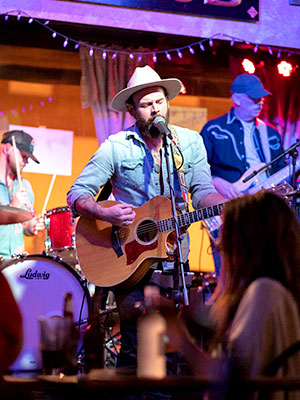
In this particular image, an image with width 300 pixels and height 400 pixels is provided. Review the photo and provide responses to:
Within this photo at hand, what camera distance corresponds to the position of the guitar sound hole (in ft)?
13.9

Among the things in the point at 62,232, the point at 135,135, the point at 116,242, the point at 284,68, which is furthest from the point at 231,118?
the point at 116,242

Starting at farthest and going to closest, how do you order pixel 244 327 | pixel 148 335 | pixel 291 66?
pixel 291 66, pixel 244 327, pixel 148 335

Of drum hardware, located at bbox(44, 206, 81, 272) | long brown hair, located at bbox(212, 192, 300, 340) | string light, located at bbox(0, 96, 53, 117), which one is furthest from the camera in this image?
string light, located at bbox(0, 96, 53, 117)

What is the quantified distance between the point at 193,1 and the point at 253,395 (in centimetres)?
630

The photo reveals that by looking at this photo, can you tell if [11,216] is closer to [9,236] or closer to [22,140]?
[9,236]

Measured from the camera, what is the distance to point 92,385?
1587 mm

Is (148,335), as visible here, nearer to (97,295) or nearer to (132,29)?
(97,295)

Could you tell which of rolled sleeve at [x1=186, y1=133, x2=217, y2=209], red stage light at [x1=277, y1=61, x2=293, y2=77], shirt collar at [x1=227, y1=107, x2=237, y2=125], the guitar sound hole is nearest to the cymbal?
the guitar sound hole

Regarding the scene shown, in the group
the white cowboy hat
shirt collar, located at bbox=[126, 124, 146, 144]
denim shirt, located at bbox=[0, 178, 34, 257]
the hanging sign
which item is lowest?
denim shirt, located at bbox=[0, 178, 34, 257]

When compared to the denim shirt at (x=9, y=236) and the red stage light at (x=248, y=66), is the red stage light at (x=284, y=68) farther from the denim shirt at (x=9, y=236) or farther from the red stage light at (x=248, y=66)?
the denim shirt at (x=9, y=236)

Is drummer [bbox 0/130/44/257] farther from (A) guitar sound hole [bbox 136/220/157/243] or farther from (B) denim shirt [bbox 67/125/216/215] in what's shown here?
(A) guitar sound hole [bbox 136/220/157/243]

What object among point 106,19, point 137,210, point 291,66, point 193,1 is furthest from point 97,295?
point 291,66

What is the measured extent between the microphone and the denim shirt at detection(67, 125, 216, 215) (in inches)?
13.9

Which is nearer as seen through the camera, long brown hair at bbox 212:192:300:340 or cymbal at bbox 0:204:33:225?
long brown hair at bbox 212:192:300:340
